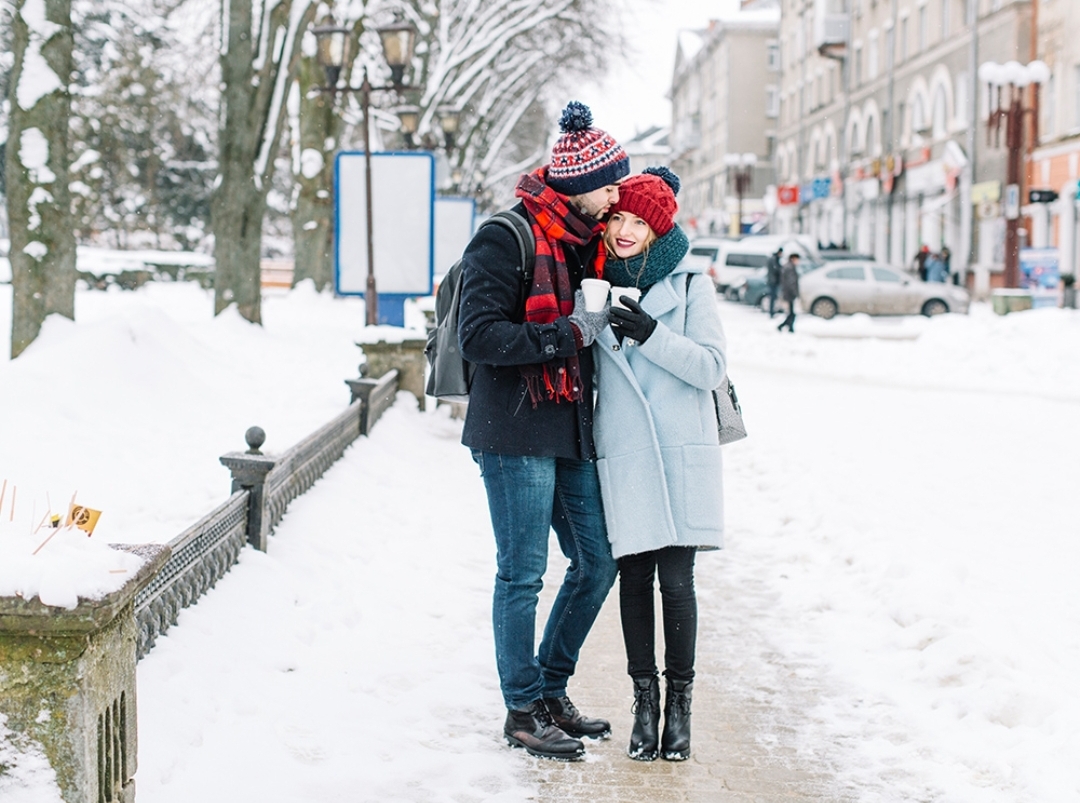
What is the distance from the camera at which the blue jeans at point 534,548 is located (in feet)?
13.0

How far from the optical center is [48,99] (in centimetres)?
1043

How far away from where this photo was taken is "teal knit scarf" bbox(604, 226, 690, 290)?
3949 millimetres

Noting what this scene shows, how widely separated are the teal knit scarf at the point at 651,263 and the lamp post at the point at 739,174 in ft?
203

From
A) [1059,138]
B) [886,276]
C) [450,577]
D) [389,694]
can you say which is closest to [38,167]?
[450,577]

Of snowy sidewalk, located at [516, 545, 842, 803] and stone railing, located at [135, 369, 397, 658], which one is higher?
stone railing, located at [135, 369, 397, 658]

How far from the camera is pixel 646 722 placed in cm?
407

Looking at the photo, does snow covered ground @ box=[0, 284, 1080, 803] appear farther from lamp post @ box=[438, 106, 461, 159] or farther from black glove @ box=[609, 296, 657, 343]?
lamp post @ box=[438, 106, 461, 159]

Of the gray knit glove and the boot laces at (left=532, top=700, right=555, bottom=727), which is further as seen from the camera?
the boot laces at (left=532, top=700, right=555, bottom=727)

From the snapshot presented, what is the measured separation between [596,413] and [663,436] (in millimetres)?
224

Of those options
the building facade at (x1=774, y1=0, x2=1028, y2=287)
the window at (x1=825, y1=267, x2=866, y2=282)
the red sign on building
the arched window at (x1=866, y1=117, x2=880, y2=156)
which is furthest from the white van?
the red sign on building

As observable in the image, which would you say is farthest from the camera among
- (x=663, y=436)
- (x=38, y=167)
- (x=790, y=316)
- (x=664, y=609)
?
(x=790, y=316)

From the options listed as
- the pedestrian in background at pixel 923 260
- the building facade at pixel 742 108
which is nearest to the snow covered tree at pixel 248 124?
→ the pedestrian in background at pixel 923 260

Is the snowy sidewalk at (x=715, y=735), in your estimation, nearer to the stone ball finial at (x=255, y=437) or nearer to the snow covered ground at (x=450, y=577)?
the snow covered ground at (x=450, y=577)

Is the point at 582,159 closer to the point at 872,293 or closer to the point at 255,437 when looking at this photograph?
the point at 255,437
